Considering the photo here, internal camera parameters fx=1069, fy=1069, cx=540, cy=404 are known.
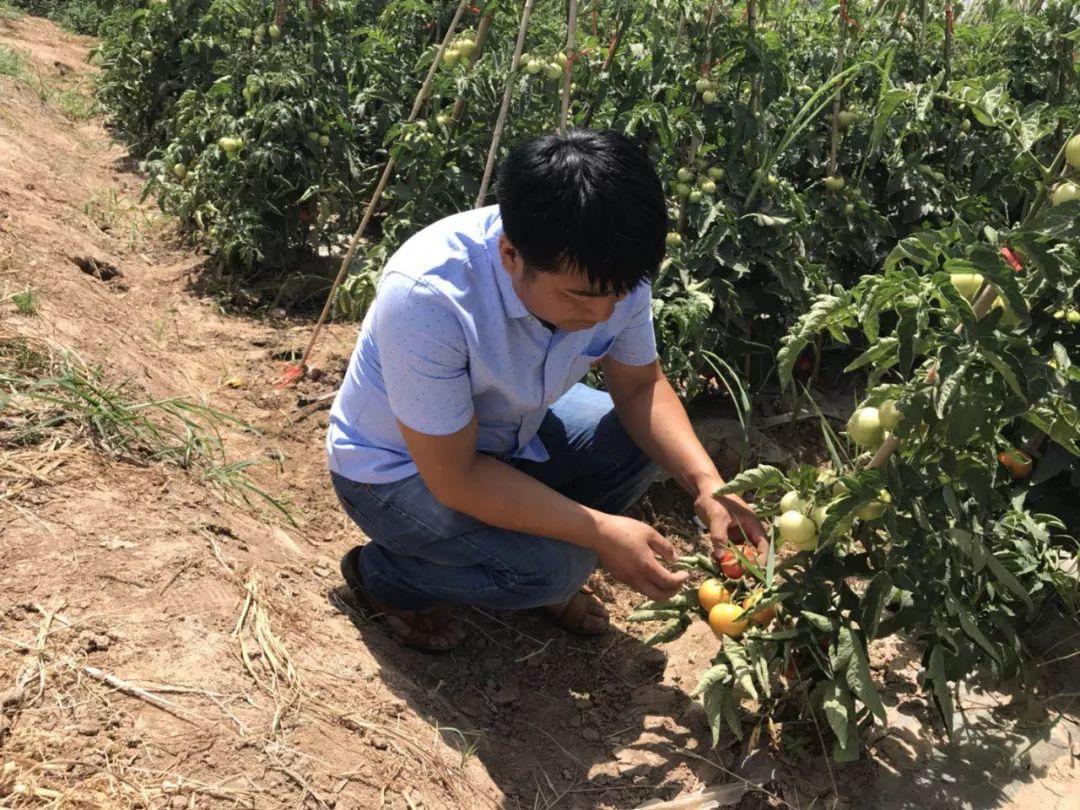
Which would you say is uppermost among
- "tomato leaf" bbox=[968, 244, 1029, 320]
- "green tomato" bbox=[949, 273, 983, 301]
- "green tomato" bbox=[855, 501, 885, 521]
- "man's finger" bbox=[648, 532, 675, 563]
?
"tomato leaf" bbox=[968, 244, 1029, 320]

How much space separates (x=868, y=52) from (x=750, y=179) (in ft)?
2.21

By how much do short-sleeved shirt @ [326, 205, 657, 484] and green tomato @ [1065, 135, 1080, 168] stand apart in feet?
2.17

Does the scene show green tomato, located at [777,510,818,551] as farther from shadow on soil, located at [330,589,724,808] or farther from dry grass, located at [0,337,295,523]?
dry grass, located at [0,337,295,523]

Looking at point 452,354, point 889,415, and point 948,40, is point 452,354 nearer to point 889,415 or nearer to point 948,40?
point 889,415

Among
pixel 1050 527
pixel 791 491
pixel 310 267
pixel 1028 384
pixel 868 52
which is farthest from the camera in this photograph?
pixel 310 267

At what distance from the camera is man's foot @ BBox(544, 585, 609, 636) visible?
246 centimetres

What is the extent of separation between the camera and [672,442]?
2199 millimetres

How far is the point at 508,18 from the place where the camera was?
12.5 ft

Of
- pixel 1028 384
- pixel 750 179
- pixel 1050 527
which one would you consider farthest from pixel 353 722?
pixel 750 179

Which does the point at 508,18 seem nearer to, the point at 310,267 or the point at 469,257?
the point at 310,267

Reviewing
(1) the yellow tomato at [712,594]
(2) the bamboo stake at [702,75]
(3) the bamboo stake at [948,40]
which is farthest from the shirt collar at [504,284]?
(3) the bamboo stake at [948,40]

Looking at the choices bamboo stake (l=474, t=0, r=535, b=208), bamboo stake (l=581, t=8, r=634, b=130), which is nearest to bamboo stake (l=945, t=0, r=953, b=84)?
bamboo stake (l=581, t=8, r=634, b=130)

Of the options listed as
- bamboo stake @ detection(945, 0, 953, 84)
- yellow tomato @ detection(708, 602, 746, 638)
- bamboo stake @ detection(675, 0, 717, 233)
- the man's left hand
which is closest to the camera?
yellow tomato @ detection(708, 602, 746, 638)

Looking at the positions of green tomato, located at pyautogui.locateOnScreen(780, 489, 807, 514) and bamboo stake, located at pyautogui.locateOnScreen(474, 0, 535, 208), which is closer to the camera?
green tomato, located at pyautogui.locateOnScreen(780, 489, 807, 514)
